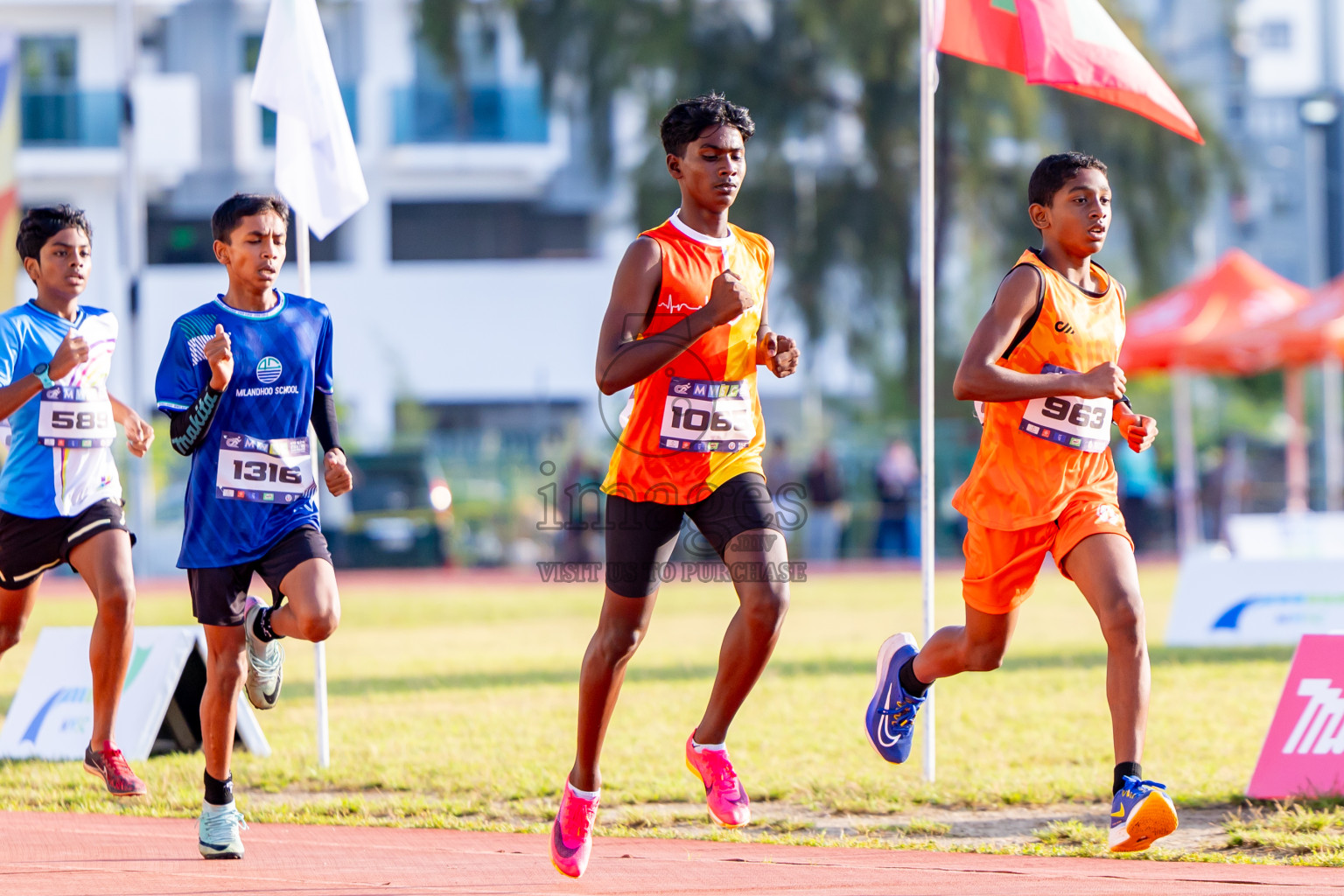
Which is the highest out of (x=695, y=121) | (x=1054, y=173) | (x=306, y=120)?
(x=306, y=120)

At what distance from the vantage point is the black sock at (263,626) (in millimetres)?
5566

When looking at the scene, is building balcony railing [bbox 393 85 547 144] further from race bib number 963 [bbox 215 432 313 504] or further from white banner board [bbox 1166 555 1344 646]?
race bib number 963 [bbox 215 432 313 504]

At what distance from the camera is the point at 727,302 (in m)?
4.88

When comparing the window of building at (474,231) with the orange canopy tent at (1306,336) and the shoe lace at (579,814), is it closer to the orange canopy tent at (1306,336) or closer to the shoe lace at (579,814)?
the orange canopy tent at (1306,336)

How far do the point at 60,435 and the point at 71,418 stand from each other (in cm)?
8

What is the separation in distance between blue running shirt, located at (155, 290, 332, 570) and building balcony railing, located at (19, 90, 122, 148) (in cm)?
3197

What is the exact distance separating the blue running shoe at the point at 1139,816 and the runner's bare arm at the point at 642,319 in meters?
1.82

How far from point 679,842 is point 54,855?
7.14 ft

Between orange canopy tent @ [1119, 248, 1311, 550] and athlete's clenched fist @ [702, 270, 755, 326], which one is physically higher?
orange canopy tent @ [1119, 248, 1311, 550]

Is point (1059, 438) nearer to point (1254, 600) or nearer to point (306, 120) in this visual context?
point (306, 120)

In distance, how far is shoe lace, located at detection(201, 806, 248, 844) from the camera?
18.3ft

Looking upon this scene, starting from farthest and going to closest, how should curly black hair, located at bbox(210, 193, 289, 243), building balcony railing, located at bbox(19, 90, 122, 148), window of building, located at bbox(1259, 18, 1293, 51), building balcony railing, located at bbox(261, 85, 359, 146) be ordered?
1. window of building, located at bbox(1259, 18, 1293, 51)
2. building balcony railing, located at bbox(19, 90, 122, 148)
3. building balcony railing, located at bbox(261, 85, 359, 146)
4. curly black hair, located at bbox(210, 193, 289, 243)

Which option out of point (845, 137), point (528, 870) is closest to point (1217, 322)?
point (845, 137)

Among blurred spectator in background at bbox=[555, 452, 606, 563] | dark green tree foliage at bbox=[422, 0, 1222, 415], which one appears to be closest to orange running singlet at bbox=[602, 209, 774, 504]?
blurred spectator in background at bbox=[555, 452, 606, 563]
